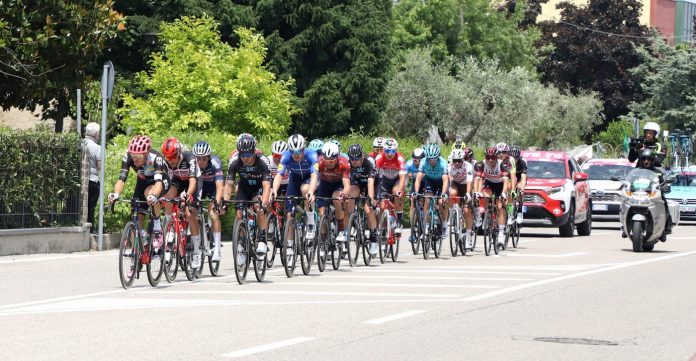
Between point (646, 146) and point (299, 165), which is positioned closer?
point (299, 165)

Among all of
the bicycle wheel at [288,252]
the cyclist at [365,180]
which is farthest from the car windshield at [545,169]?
the bicycle wheel at [288,252]

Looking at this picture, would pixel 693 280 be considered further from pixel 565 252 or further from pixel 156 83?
pixel 156 83

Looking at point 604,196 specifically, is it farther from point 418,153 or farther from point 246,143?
point 246,143

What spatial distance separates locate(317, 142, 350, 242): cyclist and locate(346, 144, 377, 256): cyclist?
695mm

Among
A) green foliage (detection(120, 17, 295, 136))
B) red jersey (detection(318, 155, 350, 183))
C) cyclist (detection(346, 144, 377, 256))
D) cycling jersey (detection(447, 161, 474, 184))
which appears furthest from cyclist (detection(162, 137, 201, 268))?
green foliage (detection(120, 17, 295, 136))

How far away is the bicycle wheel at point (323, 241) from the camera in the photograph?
60.4 ft

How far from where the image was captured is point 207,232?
17234mm

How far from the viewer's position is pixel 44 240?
2216cm

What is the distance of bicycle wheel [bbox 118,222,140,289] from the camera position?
15.4 metres

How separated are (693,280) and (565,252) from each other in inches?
254

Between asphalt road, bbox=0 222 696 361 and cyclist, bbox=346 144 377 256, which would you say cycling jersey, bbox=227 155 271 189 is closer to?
asphalt road, bbox=0 222 696 361

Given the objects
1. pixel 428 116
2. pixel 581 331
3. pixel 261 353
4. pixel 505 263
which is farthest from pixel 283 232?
pixel 428 116

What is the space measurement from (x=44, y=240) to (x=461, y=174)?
21.9ft

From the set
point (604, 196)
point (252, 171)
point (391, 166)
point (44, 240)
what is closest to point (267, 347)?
point (252, 171)
